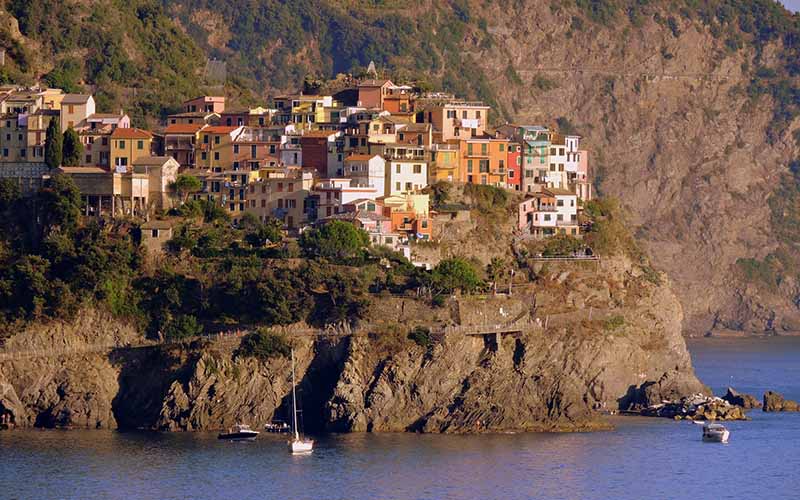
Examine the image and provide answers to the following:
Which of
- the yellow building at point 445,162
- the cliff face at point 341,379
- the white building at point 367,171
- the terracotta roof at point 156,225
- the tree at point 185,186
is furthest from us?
the yellow building at point 445,162

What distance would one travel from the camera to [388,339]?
9481 cm

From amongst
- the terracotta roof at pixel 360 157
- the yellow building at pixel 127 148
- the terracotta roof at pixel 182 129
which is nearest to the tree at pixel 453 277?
the terracotta roof at pixel 360 157

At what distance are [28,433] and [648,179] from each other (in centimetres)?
9981

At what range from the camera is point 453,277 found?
98312 millimetres

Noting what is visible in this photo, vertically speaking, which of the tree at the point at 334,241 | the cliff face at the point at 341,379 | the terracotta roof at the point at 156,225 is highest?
the terracotta roof at the point at 156,225

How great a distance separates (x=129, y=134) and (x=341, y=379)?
1934 cm

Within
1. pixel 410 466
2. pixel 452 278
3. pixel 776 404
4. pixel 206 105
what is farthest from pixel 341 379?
pixel 206 105

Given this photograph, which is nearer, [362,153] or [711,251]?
[362,153]

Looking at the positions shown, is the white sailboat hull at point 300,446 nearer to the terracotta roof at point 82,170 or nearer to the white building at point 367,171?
the white building at point 367,171

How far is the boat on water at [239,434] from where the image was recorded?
91.3 metres

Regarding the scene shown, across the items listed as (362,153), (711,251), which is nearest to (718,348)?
(711,251)

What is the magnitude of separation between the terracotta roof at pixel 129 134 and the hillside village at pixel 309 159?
58 mm

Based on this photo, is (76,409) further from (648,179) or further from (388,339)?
(648,179)

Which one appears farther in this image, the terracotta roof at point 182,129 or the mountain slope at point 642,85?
the mountain slope at point 642,85
